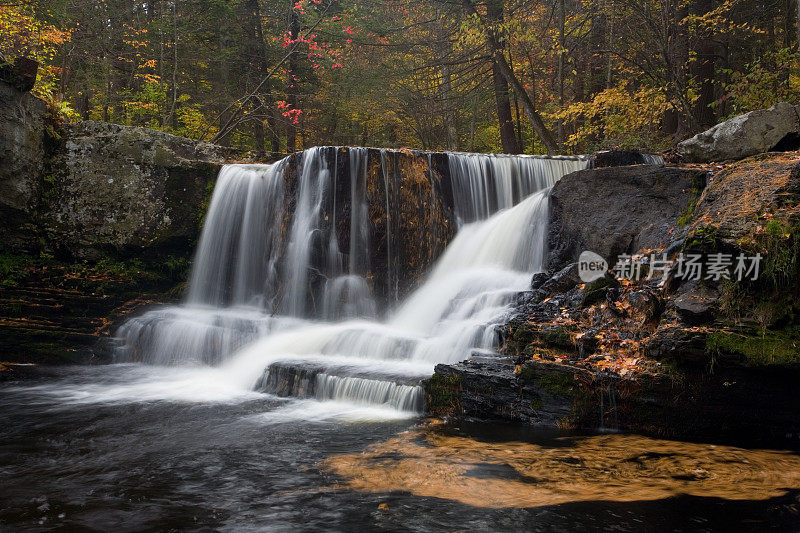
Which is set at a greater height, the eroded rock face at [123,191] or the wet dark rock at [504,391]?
the eroded rock face at [123,191]

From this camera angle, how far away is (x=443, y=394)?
5805 mm

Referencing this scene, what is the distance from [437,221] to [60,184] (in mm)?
7608

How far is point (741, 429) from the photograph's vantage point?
4766 millimetres

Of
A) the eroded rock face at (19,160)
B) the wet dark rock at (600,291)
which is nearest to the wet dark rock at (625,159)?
the wet dark rock at (600,291)

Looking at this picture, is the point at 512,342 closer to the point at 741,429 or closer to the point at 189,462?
the point at 741,429

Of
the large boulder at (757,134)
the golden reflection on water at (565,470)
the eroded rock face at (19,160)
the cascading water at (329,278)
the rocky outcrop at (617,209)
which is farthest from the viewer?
the eroded rock face at (19,160)

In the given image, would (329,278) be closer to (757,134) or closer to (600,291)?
(600,291)

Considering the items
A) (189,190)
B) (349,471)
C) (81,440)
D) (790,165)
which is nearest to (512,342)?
(349,471)

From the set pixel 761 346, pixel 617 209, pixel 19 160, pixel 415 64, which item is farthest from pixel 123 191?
pixel 415 64

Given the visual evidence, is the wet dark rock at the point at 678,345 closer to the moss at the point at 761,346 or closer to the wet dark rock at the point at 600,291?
the moss at the point at 761,346

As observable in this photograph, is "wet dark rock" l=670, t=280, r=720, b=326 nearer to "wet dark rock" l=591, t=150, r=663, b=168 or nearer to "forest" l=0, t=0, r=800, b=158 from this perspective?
"wet dark rock" l=591, t=150, r=663, b=168

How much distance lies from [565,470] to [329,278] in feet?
22.3

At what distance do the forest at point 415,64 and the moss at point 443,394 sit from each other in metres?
8.42

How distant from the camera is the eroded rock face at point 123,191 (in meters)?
10.5
